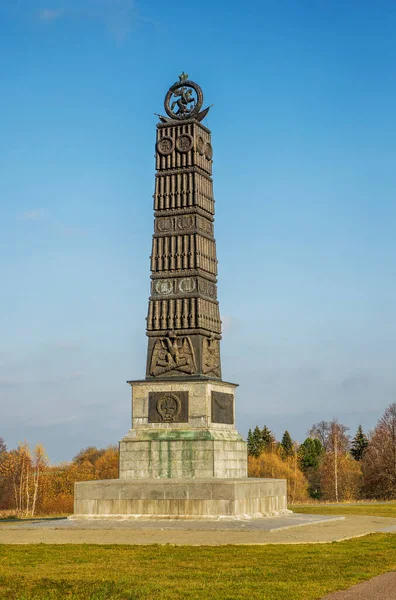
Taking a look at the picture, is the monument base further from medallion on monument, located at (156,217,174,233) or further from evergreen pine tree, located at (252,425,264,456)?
evergreen pine tree, located at (252,425,264,456)

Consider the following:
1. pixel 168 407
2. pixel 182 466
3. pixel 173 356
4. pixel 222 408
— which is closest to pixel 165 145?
pixel 173 356

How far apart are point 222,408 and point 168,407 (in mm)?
2637

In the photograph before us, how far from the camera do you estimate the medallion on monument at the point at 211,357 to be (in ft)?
122

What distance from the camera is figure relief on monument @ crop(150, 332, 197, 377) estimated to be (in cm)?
3697

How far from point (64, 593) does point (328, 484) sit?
74.5 metres

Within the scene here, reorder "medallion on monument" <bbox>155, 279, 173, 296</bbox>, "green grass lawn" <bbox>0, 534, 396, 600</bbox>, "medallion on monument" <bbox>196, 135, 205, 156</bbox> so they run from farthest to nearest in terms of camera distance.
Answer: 1. "medallion on monument" <bbox>196, 135, 205, 156</bbox>
2. "medallion on monument" <bbox>155, 279, 173, 296</bbox>
3. "green grass lawn" <bbox>0, 534, 396, 600</bbox>

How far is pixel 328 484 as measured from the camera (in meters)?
86.1

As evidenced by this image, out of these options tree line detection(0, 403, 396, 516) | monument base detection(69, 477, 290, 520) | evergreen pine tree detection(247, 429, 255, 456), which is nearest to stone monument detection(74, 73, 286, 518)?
monument base detection(69, 477, 290, 520)

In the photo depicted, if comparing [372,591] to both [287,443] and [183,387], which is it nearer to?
[183,387]

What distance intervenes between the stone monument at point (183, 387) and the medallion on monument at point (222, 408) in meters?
0.05

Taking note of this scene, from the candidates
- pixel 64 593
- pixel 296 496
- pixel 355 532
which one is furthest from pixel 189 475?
pixel 296 496

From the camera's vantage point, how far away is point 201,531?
2741 centimetres

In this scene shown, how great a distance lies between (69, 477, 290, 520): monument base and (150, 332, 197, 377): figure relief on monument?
543 cm

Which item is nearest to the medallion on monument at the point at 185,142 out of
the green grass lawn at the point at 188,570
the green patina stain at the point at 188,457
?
the green patina stain at the point at 188,457
